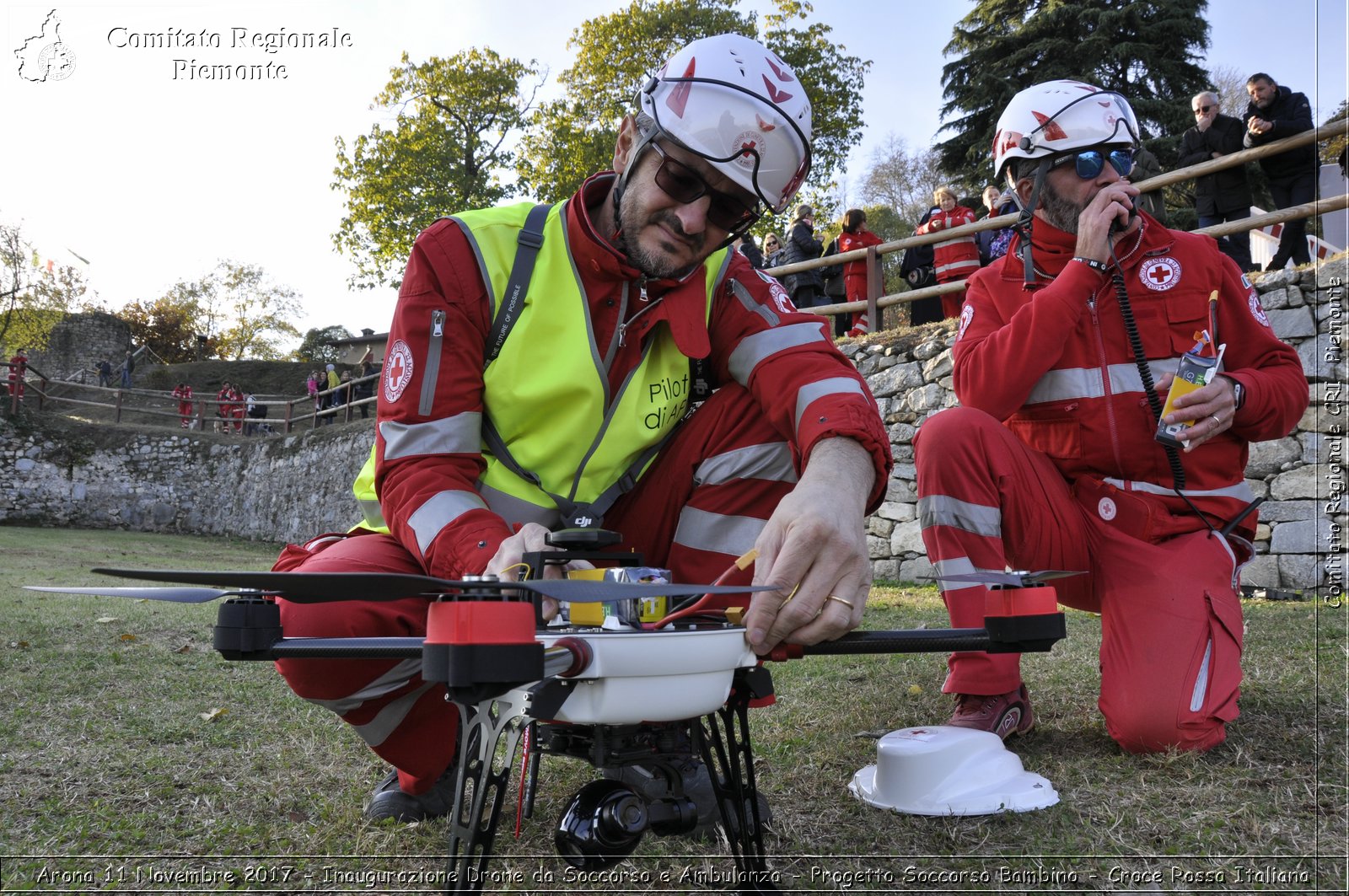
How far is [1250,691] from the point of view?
2.92m

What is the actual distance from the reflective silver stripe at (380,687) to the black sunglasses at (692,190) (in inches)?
45.1

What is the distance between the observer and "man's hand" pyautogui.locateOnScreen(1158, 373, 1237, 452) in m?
2.63

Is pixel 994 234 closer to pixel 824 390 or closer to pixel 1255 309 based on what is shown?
pixel 1255 309

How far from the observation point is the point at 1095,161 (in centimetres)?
300

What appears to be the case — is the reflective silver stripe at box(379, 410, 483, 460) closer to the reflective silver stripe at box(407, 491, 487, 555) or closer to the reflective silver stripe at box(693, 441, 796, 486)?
the reflective silver stripe at box(407, 491, 487, 555)

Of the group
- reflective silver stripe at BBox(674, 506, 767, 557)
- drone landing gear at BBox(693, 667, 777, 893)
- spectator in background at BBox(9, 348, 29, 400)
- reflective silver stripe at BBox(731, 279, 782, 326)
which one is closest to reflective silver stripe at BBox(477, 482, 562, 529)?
reflective silver stripe at BBox(674, 506, 767, 557)

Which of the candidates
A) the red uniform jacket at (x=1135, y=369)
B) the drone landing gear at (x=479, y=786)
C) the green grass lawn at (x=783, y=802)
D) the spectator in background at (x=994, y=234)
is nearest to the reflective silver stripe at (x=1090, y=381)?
the red uniform jacket at (x=1135, y=369)

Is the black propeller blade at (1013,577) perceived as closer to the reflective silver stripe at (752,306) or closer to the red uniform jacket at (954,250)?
the reflective silver stripe at (752,306)

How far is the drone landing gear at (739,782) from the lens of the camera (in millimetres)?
1462

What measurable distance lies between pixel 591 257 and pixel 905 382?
7.35 m

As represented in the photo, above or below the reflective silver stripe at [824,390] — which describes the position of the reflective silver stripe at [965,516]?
below

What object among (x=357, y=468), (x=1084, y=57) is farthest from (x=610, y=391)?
(x=1084, y=57)

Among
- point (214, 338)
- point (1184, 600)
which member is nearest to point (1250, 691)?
point (1184, 600)

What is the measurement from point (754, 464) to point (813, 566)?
70cm
